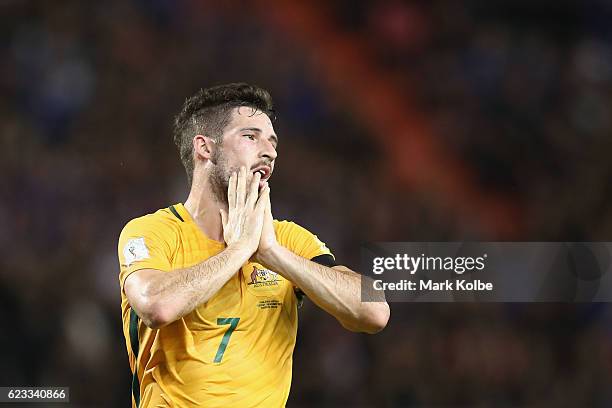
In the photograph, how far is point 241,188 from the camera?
9.74 feet

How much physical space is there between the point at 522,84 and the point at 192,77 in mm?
2337

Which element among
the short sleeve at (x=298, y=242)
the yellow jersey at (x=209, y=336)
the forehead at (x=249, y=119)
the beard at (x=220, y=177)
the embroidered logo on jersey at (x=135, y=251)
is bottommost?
the yellow jersey at (x=209, y=336)

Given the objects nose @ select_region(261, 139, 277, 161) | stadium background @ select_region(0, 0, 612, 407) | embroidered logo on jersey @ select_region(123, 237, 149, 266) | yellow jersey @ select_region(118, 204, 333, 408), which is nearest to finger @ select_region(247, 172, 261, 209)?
nose @ select_region(261, 139, 277, 161)

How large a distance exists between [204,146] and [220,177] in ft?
0.69

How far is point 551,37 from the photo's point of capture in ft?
18.0

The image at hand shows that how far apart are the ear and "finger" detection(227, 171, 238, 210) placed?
257mm

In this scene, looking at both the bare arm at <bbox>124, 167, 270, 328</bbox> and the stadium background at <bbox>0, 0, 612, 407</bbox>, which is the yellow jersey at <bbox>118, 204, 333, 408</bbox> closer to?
the bare arm at <bbox>124, 167, 270, 328</bbox>

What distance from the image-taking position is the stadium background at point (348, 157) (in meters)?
4.98

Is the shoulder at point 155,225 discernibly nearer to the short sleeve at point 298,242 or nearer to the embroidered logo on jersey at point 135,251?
the embroidered logo on jersey at point 135,251

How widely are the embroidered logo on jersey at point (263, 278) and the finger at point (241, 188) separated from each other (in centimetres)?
29

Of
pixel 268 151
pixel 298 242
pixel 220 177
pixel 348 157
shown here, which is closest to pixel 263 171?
pixel 268 151

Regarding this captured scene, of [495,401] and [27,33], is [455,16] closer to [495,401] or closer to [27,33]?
[495,401]

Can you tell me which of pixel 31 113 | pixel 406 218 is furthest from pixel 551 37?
pixel 31 113

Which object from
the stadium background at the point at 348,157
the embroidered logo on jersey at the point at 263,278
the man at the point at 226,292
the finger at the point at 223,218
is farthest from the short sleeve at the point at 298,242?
the stadium background at the point at 348,157
